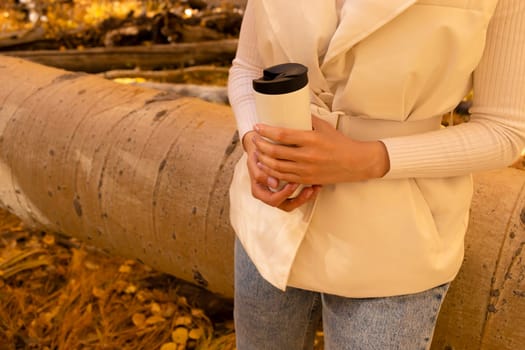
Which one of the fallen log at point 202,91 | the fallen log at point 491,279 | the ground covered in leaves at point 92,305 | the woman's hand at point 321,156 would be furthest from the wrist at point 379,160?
the fallen log at point 202,91

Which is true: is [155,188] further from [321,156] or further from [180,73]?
[180,73]

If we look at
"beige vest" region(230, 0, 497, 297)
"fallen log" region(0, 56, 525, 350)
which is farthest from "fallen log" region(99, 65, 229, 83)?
"beige vest" region(230, 0, 497, 297)

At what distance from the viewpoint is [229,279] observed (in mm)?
1431

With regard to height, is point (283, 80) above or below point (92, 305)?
above

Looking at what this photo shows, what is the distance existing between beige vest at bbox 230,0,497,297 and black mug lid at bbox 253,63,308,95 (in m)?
0.05

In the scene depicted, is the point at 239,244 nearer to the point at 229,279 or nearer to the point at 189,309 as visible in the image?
the point at 229,279

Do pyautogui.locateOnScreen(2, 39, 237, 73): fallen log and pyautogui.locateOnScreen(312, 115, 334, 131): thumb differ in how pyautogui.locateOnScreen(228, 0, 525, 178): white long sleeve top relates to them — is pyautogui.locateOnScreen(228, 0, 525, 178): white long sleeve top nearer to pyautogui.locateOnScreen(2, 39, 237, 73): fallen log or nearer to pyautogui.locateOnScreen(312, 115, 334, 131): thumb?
pyautogui.locateOnScreen(312, 115, 334, 131): thumb

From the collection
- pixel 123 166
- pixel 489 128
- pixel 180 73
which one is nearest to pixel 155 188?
pixel 123 166

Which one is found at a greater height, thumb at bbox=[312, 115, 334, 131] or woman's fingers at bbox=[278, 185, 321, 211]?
thumb at bbox=[312, 115, 334, 131]

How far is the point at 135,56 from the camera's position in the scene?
272cm

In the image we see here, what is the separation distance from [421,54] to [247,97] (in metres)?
0.33

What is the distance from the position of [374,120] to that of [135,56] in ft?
6.88

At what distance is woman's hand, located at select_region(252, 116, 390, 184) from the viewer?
76 cm

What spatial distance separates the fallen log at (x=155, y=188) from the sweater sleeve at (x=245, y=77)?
38cm
